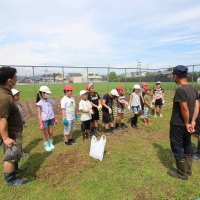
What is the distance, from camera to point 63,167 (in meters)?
5.09

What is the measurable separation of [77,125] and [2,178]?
4.46 metres

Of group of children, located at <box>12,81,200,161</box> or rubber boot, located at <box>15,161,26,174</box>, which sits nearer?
rubber boot, located at <box>15,161,26,174</box>

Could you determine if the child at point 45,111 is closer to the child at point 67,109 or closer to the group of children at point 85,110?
the group of children at point 85,110

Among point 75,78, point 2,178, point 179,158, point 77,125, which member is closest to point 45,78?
point 75,78

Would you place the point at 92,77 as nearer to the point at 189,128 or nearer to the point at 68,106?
the point at 68,106

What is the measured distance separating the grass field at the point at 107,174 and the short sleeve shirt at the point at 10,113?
121 cm

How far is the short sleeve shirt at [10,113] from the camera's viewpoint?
3699mm

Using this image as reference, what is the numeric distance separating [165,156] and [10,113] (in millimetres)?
3984

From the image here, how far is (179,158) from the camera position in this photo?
4.30 meters

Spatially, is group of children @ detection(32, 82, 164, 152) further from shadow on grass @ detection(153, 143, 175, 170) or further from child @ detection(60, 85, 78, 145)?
shadow on grass @ detection(153, 143, 175, 170)

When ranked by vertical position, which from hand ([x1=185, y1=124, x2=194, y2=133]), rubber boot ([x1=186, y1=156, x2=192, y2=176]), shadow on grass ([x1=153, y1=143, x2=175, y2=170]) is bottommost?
shadow on grass ([x1=153, y1=143, x2=175, y2=170])

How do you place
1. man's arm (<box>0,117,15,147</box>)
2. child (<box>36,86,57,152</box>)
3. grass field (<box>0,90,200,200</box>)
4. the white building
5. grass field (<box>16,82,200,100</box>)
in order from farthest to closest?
1. grass field (<box>16,82,200,100</box>)
2. the white building
3. child (<box>36,86,57,152</box>)
4. grass field (<box>0,90,200,200</box>)
5. man's arm (<box>0,117,15,147</box>)

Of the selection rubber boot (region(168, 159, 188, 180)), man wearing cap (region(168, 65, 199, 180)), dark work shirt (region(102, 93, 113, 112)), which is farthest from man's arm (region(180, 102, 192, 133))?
dark work shirt (region(102, 93, 113, 112))

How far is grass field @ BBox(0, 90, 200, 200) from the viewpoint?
13.1 feet
